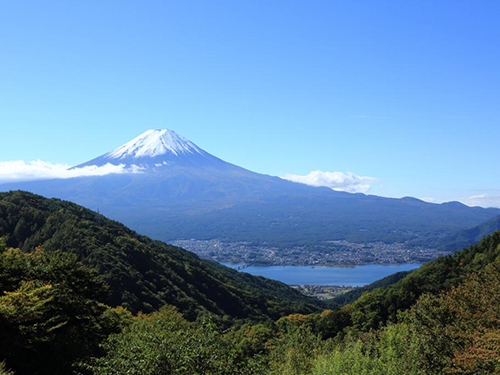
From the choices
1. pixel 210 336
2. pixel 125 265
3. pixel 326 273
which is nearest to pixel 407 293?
pixel 125 265

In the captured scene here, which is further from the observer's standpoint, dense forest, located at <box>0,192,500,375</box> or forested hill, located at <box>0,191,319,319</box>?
forested hill, located at <box>0,191,319,319</box>

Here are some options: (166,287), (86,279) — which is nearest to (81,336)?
(86,279)

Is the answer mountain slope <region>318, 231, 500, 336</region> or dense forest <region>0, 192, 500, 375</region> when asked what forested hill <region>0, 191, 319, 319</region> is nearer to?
dense forest <region>0, 192, 500, 375</region>

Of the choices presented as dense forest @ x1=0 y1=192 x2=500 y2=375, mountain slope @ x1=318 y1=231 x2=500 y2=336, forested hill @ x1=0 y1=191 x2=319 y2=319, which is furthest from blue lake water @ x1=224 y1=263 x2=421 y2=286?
dense forest @ x1=0 y1=192 x2=500 y2=375

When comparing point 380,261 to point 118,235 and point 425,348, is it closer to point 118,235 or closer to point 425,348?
point 118,235

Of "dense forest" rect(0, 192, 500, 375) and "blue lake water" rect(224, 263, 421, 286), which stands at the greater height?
"dense forest" rect(0, 192, 500, 375)
